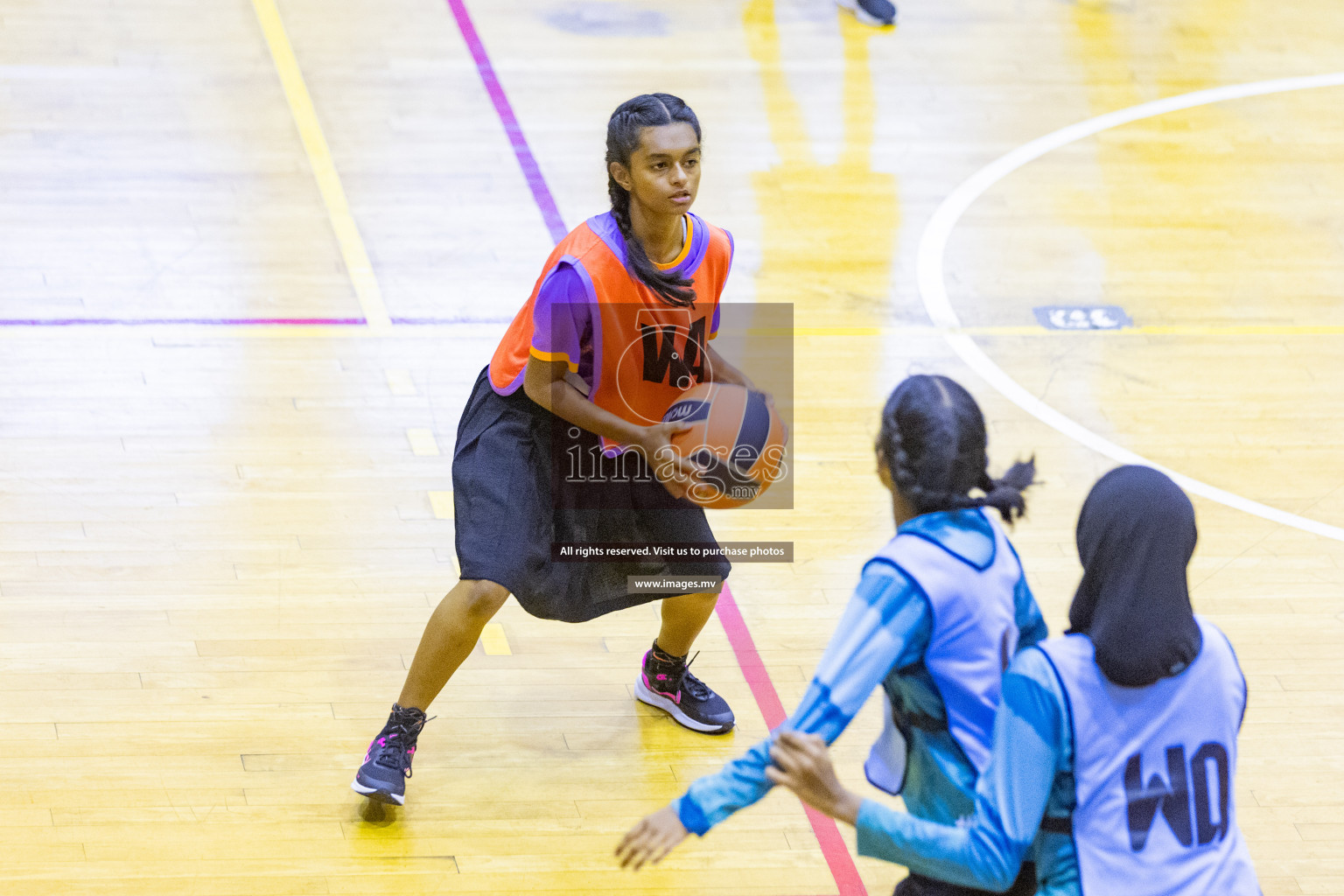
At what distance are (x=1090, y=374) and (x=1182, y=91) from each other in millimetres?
3487

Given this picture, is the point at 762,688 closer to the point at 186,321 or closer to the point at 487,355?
the point at 487,355

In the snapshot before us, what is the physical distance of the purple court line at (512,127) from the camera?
7.12 metres

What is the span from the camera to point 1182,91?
29.2 feet

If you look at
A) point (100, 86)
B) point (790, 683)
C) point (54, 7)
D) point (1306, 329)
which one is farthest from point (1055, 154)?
point (54, 7)

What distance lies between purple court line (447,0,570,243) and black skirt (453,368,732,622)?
3.07 metres

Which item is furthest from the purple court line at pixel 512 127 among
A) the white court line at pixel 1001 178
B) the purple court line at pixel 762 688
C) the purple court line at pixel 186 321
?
the white court line at pixel 1001 178

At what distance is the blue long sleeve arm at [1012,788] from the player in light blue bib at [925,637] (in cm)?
21

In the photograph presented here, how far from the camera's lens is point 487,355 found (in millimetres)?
6047

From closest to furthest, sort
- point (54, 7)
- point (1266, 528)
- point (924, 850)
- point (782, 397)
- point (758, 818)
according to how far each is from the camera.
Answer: point (924, 850) → point (758, 818) → point (1266, 528) → point (782, 397) → point (54, 7)

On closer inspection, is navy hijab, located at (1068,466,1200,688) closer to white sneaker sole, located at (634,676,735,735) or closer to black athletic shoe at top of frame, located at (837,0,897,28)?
white sneaker sole, located at (634,676,735,735)

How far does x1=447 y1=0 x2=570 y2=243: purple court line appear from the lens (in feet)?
23.4

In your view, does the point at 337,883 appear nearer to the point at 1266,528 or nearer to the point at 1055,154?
the point at 1266,528

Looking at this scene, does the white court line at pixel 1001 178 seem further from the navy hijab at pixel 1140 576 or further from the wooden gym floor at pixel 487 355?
the navy hijab at pixel 1140 576

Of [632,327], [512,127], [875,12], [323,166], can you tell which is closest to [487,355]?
[323,166]
